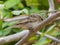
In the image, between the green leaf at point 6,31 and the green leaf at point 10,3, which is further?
the green leaf at point 10,3

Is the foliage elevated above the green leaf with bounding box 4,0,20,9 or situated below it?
below

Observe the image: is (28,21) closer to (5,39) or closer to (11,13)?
(5,39)

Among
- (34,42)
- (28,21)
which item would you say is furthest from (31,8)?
(28,21)

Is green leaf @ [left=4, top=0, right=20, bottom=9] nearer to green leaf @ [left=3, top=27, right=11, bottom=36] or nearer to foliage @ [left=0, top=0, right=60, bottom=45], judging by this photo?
foliage @ [left=0, top=0, right=60, bottom=45]

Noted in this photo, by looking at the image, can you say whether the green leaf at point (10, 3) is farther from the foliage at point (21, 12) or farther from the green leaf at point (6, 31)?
the green leaf at point (6, 31)

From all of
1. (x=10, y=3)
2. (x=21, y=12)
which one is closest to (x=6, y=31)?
(x=21, y=12)

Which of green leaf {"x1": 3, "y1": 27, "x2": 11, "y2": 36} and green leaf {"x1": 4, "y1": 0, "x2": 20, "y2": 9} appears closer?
green leaf {"x1": 3, "y1": 27, "x2": 11, "y2": 36}

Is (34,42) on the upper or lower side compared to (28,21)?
lower

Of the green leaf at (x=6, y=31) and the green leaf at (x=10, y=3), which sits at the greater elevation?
the green leaf at (x=10, y=3)

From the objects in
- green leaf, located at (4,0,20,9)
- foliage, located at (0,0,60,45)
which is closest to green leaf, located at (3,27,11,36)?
foliage, located at (0,0,60,45)

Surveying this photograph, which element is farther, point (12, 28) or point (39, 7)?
point (39, 7)

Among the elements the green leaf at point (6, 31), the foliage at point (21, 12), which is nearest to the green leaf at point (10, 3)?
the foliage at point (21, 12)
